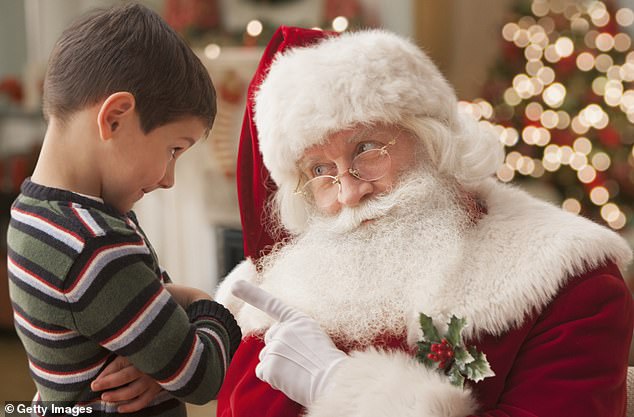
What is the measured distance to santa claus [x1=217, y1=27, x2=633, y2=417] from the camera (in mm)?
1258

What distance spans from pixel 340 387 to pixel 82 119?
2.05 ft

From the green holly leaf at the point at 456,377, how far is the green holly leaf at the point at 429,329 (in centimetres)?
6

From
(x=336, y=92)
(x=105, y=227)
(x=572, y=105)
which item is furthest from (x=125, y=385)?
(x=572, y=105)

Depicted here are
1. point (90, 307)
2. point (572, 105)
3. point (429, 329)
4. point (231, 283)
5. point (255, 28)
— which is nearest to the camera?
point (90, 307)

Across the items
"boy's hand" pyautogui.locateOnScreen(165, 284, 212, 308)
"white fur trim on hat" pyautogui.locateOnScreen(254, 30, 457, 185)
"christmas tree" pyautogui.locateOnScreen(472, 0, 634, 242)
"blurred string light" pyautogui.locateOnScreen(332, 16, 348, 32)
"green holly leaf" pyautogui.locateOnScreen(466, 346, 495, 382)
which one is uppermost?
"white fur trim on hat" pyautogui.locateOnScreen(254, 30, 457, 185)

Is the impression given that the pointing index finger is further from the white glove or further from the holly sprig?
the holly sprig

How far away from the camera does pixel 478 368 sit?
1229 millimetres

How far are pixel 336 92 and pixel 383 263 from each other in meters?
0.34

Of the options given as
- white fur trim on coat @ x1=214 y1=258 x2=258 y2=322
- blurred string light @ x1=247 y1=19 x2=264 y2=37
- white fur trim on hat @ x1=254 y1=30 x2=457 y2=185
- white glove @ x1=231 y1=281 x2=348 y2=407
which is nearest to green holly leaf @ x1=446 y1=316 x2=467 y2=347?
white glove @ x1=231 y1=281 x2=348 y2=407

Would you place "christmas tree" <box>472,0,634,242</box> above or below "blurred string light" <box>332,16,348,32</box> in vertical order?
below

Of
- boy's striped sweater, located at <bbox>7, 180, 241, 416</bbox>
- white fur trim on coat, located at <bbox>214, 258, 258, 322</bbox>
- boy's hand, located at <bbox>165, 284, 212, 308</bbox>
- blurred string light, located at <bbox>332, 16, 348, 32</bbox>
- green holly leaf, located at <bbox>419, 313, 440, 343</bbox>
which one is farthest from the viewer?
blurred string light, located at <bbox>332, 16, 348, 32</bbox>

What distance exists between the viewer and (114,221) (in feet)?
4.00

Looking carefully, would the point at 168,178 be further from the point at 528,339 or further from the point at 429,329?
the point at 528,339

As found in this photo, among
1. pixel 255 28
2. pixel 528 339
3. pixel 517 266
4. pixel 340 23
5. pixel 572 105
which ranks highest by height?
pixel 517 266
